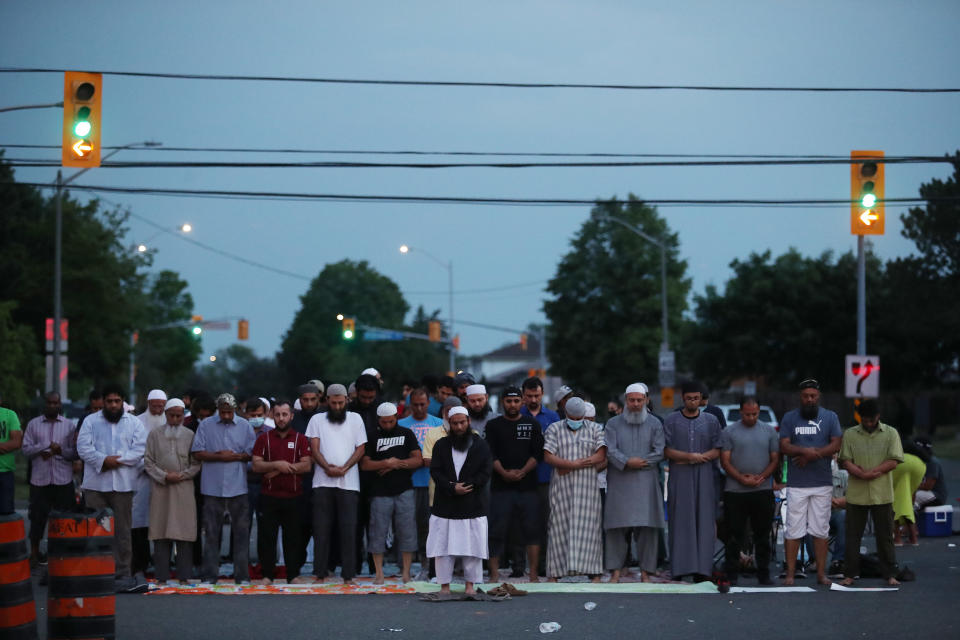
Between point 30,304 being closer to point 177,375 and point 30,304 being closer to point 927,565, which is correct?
point 927,565

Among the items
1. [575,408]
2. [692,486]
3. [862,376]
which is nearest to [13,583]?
[575,408]

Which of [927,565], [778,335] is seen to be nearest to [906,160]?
[927,565]

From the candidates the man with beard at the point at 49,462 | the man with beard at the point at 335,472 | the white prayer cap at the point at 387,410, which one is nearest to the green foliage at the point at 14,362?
the man with beard at the point at 49,462

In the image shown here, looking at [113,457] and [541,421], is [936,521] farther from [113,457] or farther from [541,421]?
[113,457]

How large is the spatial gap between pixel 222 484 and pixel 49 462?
2467mm

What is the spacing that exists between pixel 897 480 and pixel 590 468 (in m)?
4.70

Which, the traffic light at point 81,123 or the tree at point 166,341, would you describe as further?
the tree at point 166,341

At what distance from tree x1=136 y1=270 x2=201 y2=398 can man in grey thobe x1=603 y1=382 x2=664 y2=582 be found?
57.2m

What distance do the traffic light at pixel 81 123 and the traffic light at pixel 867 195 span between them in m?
11.2

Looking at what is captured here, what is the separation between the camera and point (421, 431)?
1459 cm

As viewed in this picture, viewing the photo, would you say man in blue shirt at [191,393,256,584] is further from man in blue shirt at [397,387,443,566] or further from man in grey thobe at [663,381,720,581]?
man in grey thobe at [663,381,720,581]

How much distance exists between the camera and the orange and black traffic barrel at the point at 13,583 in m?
9.16

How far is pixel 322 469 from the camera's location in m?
13.8

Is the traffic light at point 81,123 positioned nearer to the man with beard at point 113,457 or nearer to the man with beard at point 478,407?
the man with beard at point 113,457
